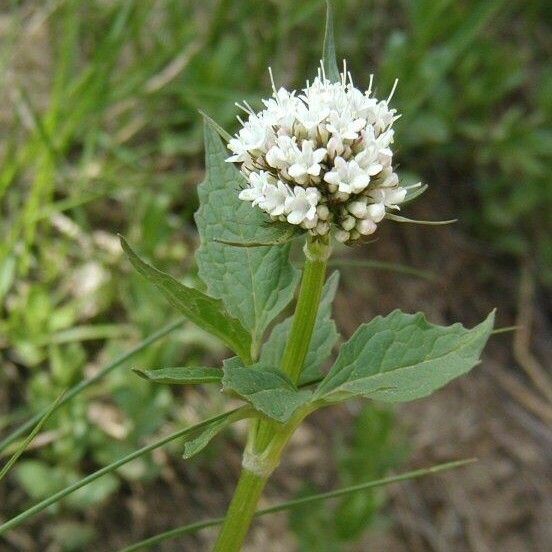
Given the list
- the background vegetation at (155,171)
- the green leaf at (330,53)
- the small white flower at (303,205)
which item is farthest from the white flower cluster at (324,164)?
the background vegetation at (155,171)

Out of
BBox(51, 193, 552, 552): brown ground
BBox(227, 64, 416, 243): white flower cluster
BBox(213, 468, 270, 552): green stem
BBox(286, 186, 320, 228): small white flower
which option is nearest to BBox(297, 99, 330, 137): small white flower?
BBox(227, 64, 416, 243): white flower cluster

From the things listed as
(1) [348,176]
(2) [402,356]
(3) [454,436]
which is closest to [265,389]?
(2) [402,356]

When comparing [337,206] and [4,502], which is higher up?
[337,206]

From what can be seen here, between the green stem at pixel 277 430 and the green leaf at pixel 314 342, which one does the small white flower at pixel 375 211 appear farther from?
the green leaf at pixel 314 342

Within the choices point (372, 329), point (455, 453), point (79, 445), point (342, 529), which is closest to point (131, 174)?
point (79, 445)

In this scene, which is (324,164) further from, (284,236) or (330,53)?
(330,53)

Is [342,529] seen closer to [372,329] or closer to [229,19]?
[372,329]
